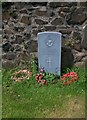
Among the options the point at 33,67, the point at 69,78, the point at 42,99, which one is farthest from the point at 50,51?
the point at 42,99

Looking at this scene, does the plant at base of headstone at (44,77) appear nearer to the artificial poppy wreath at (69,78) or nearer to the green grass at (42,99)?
the green grass at (42,99)

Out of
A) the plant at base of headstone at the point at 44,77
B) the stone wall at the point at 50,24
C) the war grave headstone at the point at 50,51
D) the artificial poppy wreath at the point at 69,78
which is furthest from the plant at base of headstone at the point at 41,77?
the stone wall at the point at 50,24

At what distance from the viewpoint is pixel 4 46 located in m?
8.05

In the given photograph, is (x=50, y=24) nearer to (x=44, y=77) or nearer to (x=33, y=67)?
(x=33, y=67)

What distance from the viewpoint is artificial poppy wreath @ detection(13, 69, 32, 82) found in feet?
24.3

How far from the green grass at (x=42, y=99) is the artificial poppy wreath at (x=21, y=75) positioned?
0.10 m

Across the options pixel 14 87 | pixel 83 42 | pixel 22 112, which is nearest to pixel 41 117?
pixel 22 112

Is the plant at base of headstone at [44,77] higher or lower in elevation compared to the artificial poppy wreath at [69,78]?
lower

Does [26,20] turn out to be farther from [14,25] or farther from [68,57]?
[68,57]

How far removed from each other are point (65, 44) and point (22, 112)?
224cm

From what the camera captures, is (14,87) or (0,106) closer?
(0,106)

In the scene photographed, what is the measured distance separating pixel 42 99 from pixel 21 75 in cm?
118

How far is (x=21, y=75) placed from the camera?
299 inches

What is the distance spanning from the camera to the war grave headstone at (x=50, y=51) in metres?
7.46
